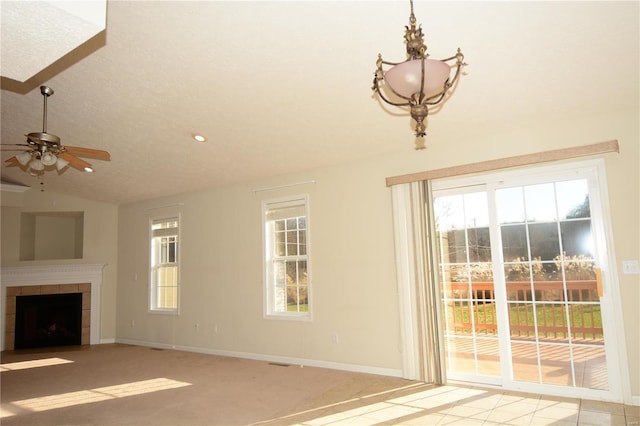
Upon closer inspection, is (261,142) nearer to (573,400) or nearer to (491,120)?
(491,120)

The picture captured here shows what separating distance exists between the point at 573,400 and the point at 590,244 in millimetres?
1403

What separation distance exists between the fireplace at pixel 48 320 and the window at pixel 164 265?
65.8 inches

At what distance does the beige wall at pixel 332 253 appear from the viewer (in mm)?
3770

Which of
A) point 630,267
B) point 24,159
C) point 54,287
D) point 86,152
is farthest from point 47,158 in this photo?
point 54,287

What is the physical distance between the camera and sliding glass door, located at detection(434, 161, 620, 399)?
12.7ft

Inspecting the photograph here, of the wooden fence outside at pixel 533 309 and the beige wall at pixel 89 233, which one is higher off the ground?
the beige wall at pixel 89 233

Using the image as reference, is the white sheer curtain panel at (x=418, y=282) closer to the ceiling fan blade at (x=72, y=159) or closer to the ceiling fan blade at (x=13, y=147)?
the ceiling fan blade at (x=72, y=159)

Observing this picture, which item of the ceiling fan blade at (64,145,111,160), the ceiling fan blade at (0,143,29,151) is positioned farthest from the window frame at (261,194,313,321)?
the ceiling fan blade at (0,143,29,151)

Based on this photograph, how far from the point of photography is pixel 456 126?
4266mm

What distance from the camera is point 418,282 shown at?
15.3ft

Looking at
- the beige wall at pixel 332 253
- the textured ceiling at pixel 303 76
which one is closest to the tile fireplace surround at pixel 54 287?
the beige wall at pixel 332 253

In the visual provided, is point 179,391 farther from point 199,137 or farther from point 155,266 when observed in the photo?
point 155,266

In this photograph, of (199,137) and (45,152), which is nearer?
(45,152)

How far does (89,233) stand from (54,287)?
3.80ft
